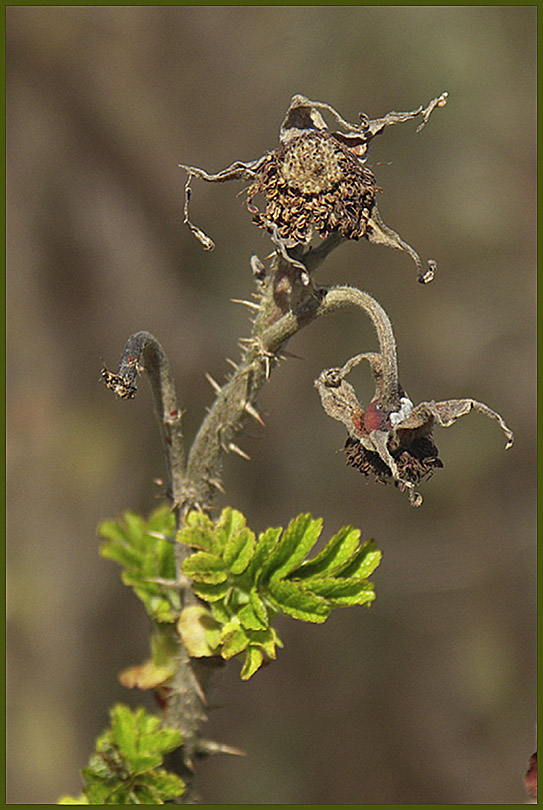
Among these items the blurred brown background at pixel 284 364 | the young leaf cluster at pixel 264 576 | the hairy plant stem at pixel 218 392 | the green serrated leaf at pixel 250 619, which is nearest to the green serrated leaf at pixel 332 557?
the young leaf cluster at pixel 264 576

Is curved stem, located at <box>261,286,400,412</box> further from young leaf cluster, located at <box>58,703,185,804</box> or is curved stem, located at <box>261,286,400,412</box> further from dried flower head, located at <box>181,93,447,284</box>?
young leaf cluster, located at <box>58,703,185,804</box>

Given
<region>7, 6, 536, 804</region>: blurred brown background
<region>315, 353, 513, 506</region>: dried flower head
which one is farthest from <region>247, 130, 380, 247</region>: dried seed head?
<region>7, 6, 536, 804</region>: blurred brown background

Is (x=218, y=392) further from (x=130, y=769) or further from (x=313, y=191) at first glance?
(x=130, y=769)

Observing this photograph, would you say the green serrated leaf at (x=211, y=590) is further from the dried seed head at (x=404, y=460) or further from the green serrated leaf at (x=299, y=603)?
the dried seed head at (x=404, y=460)

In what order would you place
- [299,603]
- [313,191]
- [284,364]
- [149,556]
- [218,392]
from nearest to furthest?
[313,191], [299,603], [218,392], [149,556], [284,364]

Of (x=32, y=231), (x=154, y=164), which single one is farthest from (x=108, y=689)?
(x=154, y=164)

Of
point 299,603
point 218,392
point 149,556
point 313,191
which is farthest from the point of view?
point 149,556

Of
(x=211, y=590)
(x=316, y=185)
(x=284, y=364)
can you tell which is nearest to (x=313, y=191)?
(x=316, y=185)
